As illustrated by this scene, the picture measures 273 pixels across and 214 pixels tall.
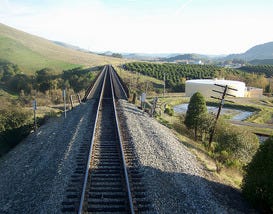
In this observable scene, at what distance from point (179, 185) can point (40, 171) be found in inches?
218

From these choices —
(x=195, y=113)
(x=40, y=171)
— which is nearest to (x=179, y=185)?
(x=40, y=171)

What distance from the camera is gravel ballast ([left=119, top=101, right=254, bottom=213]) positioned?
9.13 metres

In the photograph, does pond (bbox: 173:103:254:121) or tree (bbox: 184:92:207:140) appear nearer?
tree (bbox: 184:92:207:140)

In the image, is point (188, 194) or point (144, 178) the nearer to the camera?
point (188, 194)

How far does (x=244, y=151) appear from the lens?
18531mm

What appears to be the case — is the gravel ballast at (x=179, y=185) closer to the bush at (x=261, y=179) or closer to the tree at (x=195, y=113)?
the bush at (x=261, y=179)

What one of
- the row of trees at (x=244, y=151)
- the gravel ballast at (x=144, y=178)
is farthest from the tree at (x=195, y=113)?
the gravel ballast at (x=144, y=178)

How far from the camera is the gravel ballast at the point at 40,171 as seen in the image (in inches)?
359

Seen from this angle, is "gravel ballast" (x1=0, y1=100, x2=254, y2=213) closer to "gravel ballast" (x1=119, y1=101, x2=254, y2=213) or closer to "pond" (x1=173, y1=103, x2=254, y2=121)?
"gravel ballast" (x1=119, y1=101, x2=254, y2=213)

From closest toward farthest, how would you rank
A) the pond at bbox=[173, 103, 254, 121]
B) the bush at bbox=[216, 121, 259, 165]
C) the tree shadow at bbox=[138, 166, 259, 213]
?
the tree shadow at bbox=[138, 166, 259, 213] → the bush at bbox=[216, 121, 259, 165] → the pond at bbox=[173, 103, 254, 121]

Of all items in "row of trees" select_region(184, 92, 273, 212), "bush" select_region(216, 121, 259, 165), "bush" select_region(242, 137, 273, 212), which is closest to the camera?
"bush" select_region(242, 137, 273, 212)

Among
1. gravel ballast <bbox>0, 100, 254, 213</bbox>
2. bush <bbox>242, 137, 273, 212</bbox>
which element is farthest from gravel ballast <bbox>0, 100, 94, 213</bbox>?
bush <bbox>242, 137, 273, 212</bbox>

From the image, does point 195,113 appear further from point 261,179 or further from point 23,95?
point 23,95

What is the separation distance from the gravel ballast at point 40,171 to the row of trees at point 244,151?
656 centimetres
